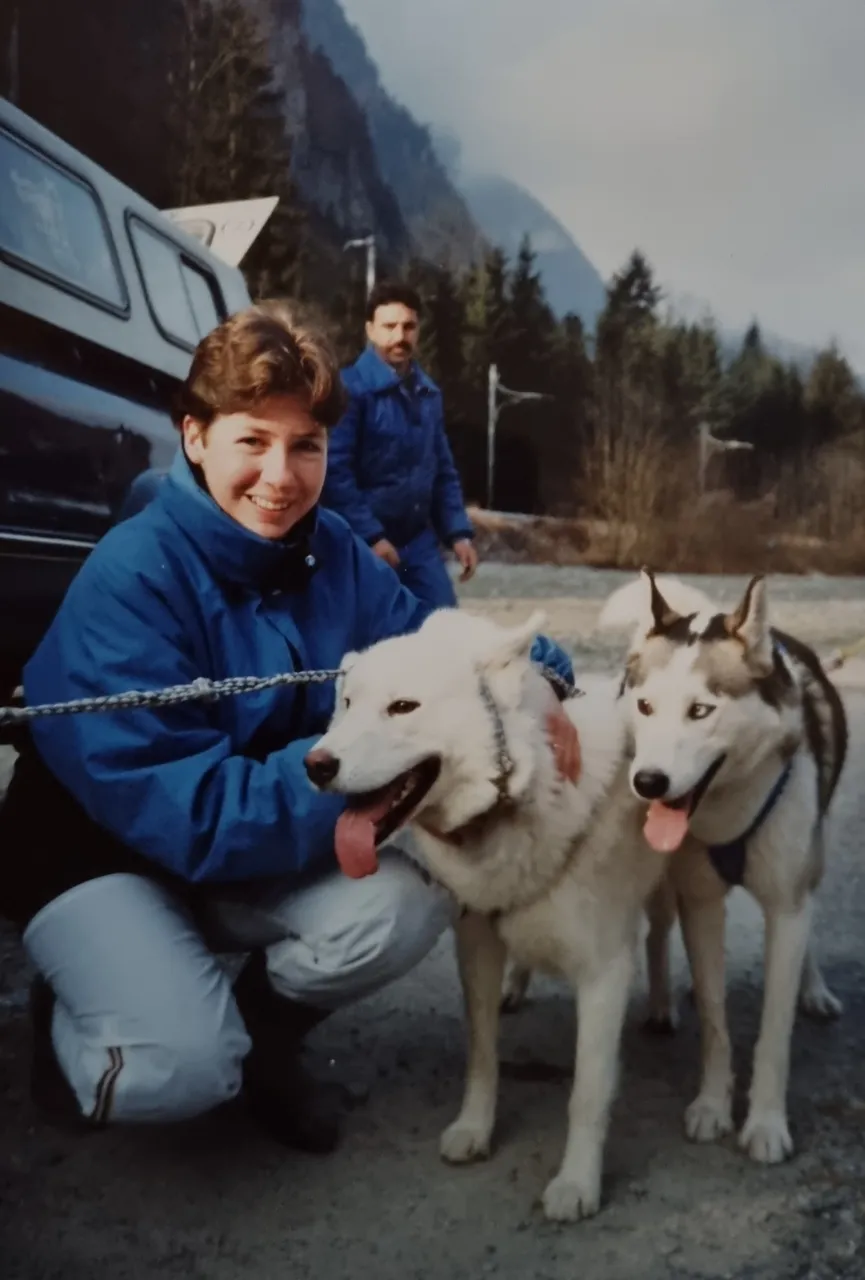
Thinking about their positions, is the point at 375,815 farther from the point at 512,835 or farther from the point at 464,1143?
the point at 464,1143

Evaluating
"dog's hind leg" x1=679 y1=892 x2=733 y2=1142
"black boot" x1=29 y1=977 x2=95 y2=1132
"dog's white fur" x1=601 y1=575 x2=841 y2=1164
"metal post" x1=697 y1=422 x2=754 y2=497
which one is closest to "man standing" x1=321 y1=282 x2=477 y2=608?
"metal post" x1=697 y1=422 x2=754 y2=497

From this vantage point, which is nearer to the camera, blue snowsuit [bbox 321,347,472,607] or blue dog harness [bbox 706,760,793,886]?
blue dog harness [bbox 706,760,793,886]

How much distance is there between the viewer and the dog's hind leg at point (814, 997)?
175 centimetres

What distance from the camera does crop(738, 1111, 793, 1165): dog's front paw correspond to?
4.43 feet

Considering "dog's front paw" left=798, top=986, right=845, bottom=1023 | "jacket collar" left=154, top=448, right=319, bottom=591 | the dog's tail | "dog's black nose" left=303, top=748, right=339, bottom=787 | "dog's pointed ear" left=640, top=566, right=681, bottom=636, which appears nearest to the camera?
"dog's black nose" left=303, top=748, right=339, bottom=787

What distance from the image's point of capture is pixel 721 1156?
4.50 feet

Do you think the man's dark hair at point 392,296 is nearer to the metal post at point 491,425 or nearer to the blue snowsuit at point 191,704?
the metal post at point 491,425

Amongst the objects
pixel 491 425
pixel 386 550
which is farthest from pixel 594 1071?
pixel 491 425

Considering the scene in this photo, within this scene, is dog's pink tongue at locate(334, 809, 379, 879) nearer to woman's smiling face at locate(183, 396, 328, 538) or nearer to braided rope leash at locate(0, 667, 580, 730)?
braided rope leash at locate(0, 667, 580, 730)

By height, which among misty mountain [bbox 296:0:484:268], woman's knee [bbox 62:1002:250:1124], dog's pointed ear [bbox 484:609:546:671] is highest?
misty mountain [bbox 296:0:484:268]

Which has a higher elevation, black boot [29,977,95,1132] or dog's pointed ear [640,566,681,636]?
dog's pointed ear [640,566,681,636]

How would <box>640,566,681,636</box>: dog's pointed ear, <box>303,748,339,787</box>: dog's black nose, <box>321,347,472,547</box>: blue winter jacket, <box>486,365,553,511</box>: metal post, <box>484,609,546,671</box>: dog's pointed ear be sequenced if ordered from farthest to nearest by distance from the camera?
<box>486,365,553,511</box>: metal post
<box>321,347,472,547</box>: blue winter jacket
<box>640,566,681,636</box>: dog's pointed ear
<box>484,609,546,671</box>: dog's pointed ear
<box>303,748,339,787</box>: dog's black nose

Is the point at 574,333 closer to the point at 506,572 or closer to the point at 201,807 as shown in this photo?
the point at 506,572

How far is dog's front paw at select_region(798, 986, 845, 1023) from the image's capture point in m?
1.75
